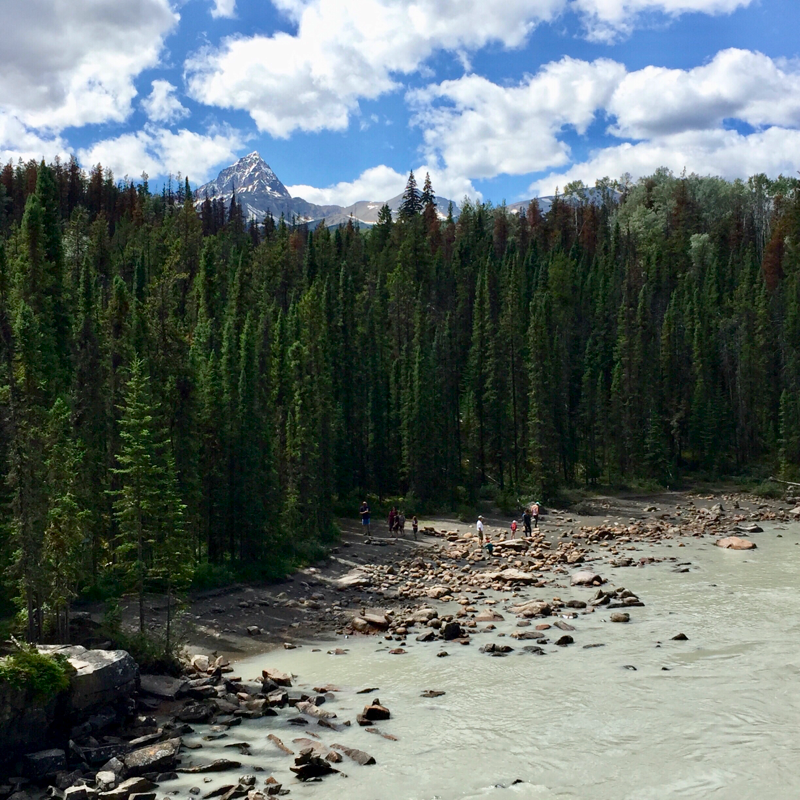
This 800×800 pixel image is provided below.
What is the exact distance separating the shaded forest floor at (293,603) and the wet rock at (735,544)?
1011cm

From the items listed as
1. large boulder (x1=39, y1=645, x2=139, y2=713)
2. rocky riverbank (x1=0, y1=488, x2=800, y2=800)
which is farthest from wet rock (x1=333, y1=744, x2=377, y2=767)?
large boulder (x1=39, y1=645, x2=139, y2=713)

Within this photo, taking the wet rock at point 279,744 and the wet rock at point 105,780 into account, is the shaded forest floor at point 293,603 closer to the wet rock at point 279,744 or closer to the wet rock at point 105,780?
the wet rock at point 279,744

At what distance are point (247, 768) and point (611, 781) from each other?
28.3 ft

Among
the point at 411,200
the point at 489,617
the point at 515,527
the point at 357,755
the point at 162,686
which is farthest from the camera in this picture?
the point at 411,200

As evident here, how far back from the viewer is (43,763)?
18500 mm

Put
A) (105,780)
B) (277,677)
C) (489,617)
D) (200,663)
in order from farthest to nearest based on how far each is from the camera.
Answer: (489,617), (200,663), (277,677), (105,780)

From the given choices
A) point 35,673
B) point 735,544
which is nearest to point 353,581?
point 35,673

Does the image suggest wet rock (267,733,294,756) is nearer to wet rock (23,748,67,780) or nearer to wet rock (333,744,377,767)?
wet rock (333,744,377,767)

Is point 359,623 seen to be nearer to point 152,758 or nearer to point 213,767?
point 213,767

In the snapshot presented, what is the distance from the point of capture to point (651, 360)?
8738cm

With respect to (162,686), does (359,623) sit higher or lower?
lower

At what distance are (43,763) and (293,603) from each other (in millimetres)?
17736

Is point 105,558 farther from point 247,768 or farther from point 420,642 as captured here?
point 247,768

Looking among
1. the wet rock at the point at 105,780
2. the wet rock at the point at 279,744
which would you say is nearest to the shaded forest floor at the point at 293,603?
the wet rock at the point at 279,744
